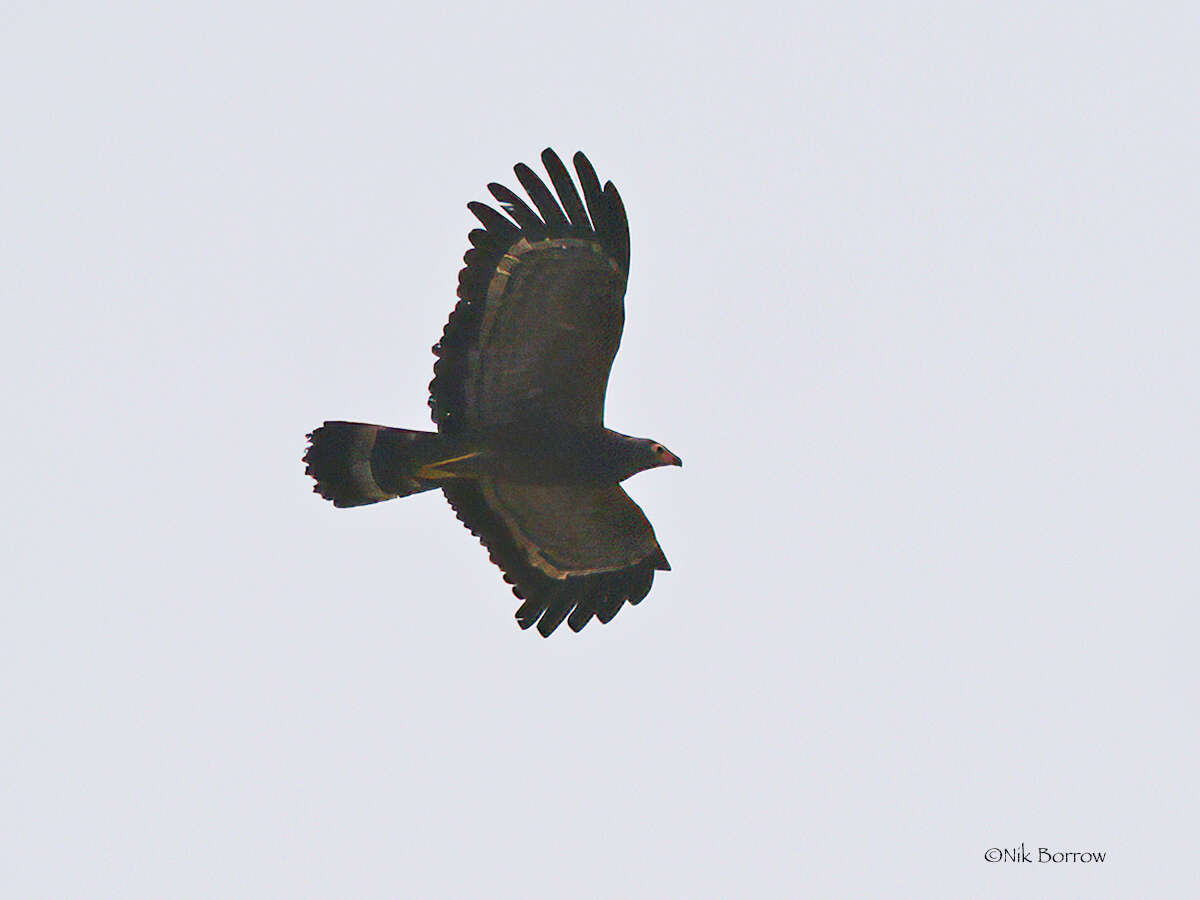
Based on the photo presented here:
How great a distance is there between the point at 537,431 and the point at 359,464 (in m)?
1.32

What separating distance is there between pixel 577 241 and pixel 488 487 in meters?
2.15

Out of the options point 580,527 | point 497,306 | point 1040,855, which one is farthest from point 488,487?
point 1040,855

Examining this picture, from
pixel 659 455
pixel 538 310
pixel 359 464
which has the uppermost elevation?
pixel 538 310

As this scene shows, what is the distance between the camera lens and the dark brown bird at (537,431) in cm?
1255

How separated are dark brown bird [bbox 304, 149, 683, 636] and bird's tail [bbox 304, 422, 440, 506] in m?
0.01

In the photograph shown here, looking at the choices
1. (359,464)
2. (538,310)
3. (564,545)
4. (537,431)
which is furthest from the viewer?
(564,545)

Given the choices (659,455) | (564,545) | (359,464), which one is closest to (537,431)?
(659,455)

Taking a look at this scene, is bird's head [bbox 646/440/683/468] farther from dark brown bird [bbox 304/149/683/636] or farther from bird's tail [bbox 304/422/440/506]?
bird's tail [bbox 304/422/440/506]

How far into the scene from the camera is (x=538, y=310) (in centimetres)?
1277

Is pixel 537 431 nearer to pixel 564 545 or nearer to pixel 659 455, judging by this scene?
pixel 659 455

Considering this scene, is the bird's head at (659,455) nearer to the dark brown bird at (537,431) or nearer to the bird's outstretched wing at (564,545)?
the dark brown bird at (537,431)

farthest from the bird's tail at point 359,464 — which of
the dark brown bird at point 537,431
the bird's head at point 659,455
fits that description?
the bird's head at point 659,455

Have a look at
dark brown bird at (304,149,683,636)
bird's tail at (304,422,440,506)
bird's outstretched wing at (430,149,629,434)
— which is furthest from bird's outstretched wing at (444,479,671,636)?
bird's outstretched wing at (430,149,629,434)

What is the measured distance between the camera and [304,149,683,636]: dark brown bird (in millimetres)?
12547
